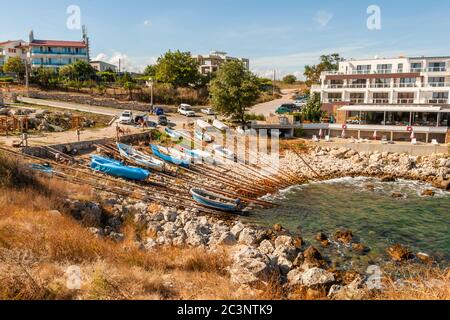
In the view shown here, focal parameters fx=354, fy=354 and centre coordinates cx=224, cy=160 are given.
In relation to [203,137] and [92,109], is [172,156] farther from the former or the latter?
[92,109]

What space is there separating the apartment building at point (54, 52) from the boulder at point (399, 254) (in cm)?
9072

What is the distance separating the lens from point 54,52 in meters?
89.5

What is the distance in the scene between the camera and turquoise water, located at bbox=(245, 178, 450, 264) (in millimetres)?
20000

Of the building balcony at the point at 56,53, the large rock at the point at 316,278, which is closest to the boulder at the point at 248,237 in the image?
the large rock at the point at 316,278

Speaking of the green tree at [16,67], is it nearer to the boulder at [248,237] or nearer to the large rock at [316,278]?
the boulder at [248,237]

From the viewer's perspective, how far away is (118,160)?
1171 inches

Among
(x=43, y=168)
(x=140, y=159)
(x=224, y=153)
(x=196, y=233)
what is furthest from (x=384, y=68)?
(x=43, y=168)

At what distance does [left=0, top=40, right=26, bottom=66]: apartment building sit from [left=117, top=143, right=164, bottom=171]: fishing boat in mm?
76512

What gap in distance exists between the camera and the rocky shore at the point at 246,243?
42.9 feet

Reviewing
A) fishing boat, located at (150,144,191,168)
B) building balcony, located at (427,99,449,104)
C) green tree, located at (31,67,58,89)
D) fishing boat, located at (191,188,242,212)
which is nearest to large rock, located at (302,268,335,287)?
fishing boat, located at (191,188,242,212)

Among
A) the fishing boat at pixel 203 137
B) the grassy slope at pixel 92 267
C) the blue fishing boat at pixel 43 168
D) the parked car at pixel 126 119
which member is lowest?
the grassy slope at pixel 92 267

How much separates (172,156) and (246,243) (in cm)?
1674

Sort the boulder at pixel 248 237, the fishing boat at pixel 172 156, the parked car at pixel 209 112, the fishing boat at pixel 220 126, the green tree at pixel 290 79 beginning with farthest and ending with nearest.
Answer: the green tree at pixel 290 79
the parked car at pixel 209 112
the fishing boat at pixel 220 126
the fishing boat at pixel 172 156
the boulder at pixel 248 237
